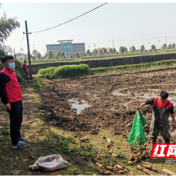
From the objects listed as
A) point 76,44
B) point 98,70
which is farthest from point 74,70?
point 76,44

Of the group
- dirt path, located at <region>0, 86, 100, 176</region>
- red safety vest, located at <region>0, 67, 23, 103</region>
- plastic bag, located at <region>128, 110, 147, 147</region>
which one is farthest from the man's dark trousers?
plastic bag, located at <region>128, 110, 147, 147</region>

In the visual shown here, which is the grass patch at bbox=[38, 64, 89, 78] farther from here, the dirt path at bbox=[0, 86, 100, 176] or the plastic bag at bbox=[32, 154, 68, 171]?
the plastic bag at bbox=[32, 154, 68, 171]

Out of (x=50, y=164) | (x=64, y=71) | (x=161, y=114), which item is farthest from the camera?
(x=64, y=71)

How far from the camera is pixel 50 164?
3.38 m

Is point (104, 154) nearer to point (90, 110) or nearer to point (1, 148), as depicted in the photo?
point (1, 148)

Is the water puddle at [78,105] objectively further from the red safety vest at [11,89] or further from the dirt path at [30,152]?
the red safety vest at [11,89]

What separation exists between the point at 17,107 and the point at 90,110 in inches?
230

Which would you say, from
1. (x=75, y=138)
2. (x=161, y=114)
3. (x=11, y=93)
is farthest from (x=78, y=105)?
(x=11, y=93)

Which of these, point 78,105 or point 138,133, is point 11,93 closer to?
point 138,133

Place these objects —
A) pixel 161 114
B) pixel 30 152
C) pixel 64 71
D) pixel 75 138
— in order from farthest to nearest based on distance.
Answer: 1. pixel 64 71
2. pixel 75 138
3. pixel 161 114
4. pixel 30 152

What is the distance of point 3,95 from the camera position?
359 centimetres

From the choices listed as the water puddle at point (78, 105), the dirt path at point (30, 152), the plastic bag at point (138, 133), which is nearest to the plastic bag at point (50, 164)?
the dirt path at point (30, 152)

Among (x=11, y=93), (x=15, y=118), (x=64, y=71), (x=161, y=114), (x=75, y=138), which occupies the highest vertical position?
(x=64, y=71)

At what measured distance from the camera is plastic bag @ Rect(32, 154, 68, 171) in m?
3.30
